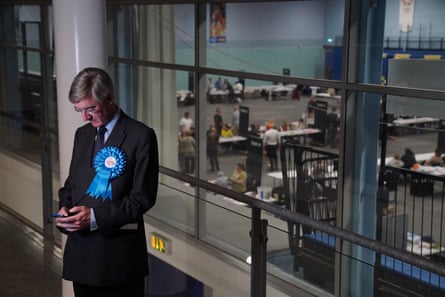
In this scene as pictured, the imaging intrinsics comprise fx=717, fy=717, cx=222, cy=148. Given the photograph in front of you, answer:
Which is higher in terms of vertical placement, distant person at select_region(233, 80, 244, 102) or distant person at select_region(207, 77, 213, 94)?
distant person at select_region(207, 77, 213, 94)

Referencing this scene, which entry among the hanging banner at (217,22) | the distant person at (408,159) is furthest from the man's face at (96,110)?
the hanging banner at (217,22)

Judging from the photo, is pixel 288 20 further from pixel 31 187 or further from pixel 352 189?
pixel 31 187

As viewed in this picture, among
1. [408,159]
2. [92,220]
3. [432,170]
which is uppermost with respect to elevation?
Answer: [92,220]

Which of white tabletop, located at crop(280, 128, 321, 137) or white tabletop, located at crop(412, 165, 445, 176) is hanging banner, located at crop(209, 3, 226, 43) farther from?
white tabletop, located at crop(412, 165, 445, 176)

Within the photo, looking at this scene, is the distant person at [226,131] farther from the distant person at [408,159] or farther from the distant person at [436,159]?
the distant person at [436,159]

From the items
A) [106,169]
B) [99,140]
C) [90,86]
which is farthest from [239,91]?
[90,86]

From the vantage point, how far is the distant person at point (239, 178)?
11.3 m

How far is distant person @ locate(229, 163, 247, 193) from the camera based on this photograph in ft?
37.1

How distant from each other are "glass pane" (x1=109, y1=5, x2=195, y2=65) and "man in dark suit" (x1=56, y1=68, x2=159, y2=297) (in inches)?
281

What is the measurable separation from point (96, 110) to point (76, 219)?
0.50 meters

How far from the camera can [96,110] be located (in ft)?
10.6

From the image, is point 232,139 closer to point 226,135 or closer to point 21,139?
point 226,135

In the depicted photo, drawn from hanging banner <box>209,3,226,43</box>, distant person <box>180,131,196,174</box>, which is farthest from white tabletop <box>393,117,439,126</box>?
distant person <box>180,131,196,174</box>

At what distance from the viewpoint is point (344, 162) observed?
770 centimetres
